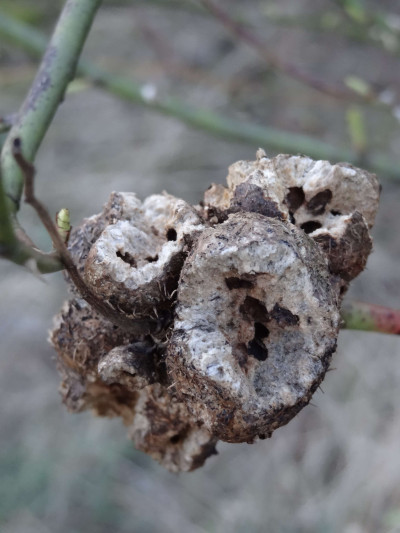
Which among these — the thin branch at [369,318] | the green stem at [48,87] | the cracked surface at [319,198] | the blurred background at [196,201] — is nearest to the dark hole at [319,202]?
the cracked surface at [319,198]

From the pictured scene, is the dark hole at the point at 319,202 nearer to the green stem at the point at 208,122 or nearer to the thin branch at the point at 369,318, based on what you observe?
the thin branch at the point at 369,318

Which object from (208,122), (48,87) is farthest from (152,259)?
(208,122)

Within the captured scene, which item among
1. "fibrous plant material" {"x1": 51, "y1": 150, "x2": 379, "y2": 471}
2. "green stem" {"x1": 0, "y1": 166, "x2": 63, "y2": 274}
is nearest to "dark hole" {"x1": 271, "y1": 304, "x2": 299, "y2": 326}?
"fibrous plant material" {"x1": 51, "y1": 150, "x2": 379, "y2": 471}

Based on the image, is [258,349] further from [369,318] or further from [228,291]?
[369,318]

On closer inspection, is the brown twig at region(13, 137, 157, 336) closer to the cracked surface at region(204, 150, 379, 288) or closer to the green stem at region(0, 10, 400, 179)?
the cracked surface at region(204, 150, 379, 288)

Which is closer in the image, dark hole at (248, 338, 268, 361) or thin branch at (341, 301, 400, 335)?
→ dark hole at (248, 338, 268, 361)

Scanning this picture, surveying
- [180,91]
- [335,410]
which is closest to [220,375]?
[335,410]

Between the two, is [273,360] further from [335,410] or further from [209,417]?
[335,410]
